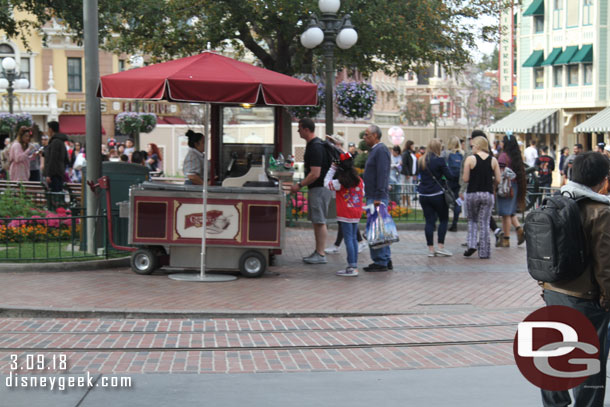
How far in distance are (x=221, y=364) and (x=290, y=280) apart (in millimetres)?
4038

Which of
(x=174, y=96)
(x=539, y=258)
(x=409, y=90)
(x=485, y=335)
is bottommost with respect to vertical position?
(x=485, y=335)

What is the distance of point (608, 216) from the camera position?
180 inches

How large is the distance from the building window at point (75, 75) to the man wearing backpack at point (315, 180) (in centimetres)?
3600

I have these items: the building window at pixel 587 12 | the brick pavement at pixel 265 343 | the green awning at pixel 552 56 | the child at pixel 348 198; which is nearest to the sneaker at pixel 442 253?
the child at pixel 348 198

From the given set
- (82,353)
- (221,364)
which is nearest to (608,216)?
(221,364)

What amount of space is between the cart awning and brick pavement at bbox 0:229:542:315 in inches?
1342

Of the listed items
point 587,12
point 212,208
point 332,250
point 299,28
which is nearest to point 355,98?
point 299,28

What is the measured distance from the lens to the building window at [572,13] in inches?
1641

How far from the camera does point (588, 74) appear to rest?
41344 mm

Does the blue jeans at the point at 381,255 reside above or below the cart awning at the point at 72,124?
below

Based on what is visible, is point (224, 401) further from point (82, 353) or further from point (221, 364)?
point (82, 353)

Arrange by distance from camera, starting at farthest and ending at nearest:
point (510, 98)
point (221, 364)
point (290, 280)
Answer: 1. point (510, 98)
2. point (290, 280)
3. point (221, 364)

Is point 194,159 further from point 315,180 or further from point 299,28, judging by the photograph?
point 299,28

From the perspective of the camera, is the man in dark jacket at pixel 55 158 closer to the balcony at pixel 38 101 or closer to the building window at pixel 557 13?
the balcony at pixel 38 101
